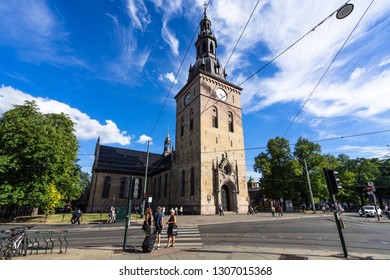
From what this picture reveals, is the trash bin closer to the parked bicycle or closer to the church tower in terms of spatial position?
the church tower

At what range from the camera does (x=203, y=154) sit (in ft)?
94.9

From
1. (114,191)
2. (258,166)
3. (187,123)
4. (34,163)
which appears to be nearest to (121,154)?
(114,191)

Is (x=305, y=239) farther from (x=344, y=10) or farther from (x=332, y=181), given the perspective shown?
(x=344, y=10)

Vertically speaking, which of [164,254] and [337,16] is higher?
[337,16]

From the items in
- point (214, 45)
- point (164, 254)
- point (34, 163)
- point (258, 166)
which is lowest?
point (164, 254)

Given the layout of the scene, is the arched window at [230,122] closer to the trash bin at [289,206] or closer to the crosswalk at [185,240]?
the trash bin at [289,206]

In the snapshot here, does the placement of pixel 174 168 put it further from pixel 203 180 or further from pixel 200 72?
pixel 200 72

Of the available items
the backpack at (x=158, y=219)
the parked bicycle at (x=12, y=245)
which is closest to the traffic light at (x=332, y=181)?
the backpack at (x=158, y=219)

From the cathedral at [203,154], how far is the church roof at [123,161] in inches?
50.3

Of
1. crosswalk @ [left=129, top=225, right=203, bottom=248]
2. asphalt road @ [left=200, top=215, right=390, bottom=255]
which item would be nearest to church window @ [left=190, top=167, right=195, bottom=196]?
asphalt road @ [left=200, top=215, right=390, bottom=255]

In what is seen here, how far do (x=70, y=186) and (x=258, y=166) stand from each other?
32.0 meters

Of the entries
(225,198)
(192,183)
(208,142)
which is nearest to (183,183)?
(192,183)
